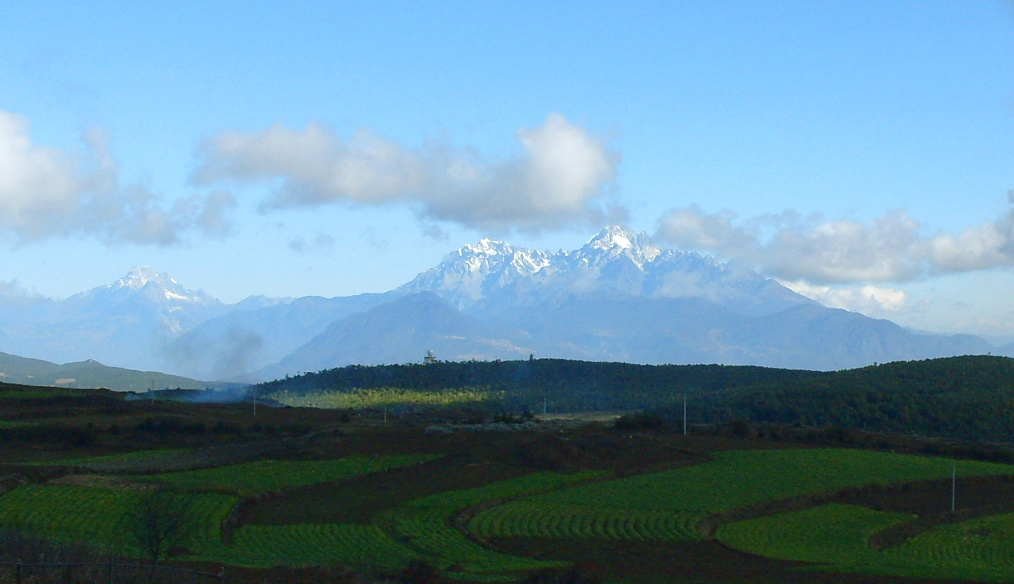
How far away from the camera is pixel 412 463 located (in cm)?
6047

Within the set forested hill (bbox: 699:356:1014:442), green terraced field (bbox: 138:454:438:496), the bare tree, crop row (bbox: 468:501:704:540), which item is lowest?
crop row (bbox: 468:501:704:540)

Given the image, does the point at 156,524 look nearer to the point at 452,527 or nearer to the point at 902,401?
the point at 452,527

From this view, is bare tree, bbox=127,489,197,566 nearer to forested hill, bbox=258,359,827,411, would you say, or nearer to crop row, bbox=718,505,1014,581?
crop row, bbox=718,505,1014,581

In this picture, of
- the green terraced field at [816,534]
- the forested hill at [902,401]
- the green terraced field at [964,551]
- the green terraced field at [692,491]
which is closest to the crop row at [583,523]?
the green terraced field at [692,491]

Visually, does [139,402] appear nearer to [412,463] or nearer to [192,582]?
[412,463]

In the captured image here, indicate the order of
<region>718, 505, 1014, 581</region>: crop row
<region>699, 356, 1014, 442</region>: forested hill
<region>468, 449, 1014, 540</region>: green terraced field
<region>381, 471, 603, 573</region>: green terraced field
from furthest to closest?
<region>699, 356, 1014, 442</region>: forested hill, <region>468, 449, 1014, 540</region>: green terraced field, <region>718, 505, 1014, 581</region>: crop row, <region>381, 471, 603, 573</region>: green terraced field

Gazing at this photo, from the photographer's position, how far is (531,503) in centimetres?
4812

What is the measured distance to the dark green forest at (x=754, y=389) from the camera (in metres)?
90.5

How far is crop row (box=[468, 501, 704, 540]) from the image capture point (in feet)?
133

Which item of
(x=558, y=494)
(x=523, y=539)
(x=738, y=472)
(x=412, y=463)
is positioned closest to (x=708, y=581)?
(x=523, y=539)

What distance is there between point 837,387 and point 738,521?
59372 millimetres

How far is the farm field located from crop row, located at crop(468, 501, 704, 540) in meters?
0.16

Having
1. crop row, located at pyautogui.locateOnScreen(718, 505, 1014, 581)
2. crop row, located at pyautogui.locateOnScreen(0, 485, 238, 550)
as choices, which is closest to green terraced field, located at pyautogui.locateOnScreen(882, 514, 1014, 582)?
crop row, located at pyautogui.locateOnScreen(718, 505, 1014, 581)

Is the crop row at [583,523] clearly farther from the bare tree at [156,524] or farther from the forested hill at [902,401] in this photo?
the forested hill at [902,401]
